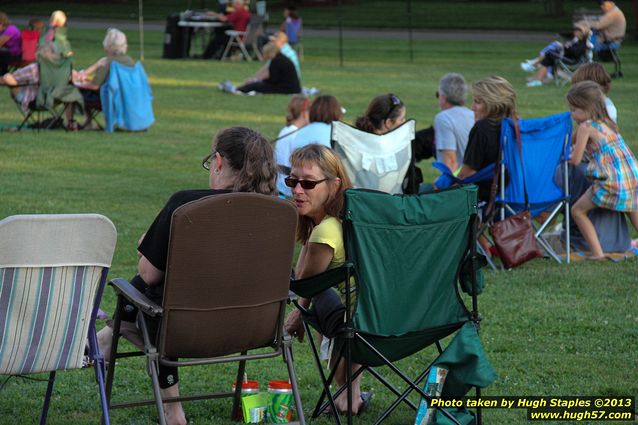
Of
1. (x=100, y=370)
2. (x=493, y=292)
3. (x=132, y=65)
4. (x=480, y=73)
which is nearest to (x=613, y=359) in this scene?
(x=493, y=292)

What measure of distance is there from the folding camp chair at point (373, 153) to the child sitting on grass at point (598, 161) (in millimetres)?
1259

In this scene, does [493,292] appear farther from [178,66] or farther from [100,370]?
[178,66]

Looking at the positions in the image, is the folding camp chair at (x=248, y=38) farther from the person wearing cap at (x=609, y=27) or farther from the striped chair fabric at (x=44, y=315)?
the striped chair fabric at (x=44, y=315)

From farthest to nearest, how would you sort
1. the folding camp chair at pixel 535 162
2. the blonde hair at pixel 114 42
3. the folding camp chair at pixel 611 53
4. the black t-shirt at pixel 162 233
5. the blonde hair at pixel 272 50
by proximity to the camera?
the folding camp chair at pixel 611 53
the blonde hair at pixel 272 50
the blonde hair at pixel 114 42
the folding camp chair at pixel 535 162
the black t-shirt at pixel 162 233

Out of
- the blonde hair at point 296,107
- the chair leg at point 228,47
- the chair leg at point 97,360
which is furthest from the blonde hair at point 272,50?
the chair leg at point 97,360

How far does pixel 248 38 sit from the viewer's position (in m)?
27.1

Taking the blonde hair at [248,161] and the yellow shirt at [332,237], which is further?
the yellow shirt at [332,237]

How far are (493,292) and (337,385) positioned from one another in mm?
2306

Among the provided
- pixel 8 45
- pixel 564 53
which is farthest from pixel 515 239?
pixel 564 53

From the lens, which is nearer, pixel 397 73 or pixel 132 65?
pixel 132 65

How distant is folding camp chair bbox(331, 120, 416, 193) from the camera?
7.89 metres

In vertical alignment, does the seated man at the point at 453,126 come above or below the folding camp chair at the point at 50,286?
below

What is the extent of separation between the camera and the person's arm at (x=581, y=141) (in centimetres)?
830

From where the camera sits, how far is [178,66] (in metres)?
24.9
